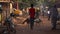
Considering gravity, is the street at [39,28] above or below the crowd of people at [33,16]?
below

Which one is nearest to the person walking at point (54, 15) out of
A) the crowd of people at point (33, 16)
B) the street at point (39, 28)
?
the crowd of people at point (33, 16)

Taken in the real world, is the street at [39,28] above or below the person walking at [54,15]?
below

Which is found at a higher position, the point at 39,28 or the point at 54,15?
the point at 54,15

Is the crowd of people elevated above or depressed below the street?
above

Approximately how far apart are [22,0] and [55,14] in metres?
0.95

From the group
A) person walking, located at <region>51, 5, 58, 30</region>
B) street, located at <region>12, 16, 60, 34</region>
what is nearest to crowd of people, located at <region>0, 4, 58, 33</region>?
person walking, located at <region>51, 5, 58, 30</region>

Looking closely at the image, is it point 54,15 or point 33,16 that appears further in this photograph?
point 54,15

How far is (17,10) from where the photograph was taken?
21.9m

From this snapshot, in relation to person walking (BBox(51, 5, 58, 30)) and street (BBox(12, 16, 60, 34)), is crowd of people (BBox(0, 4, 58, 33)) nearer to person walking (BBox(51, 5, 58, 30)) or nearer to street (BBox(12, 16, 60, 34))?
person walking (BBox(51, 5, 58, 30))

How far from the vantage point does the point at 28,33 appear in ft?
72.5

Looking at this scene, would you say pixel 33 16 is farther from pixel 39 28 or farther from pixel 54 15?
pixel 54 15

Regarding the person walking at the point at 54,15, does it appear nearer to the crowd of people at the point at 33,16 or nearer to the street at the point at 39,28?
the crowd of people at the point at 33,16

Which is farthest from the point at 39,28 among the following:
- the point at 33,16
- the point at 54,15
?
the point at 54,15

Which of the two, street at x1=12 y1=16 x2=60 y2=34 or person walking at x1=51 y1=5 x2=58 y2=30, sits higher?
person walking at x1=51 y1=5 x2=58 y2=30
